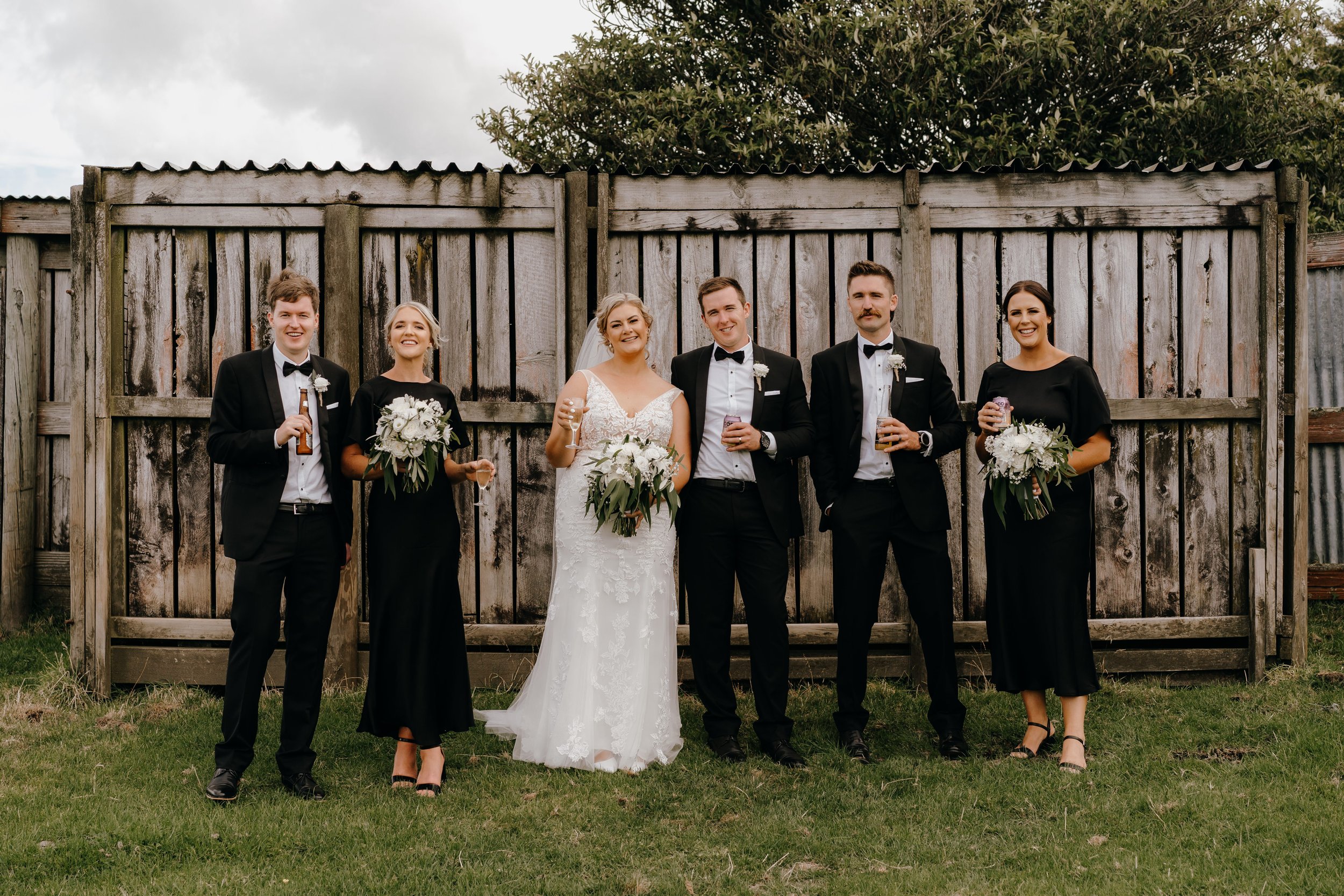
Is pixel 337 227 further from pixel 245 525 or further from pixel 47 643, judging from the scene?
pixel 47 643

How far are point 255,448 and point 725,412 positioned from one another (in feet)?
6.65

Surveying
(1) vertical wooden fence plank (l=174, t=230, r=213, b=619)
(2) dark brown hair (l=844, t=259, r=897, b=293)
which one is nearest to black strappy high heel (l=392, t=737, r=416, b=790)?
(1) vertical wooden fence plank (l=174, t=230, r=213, b=619)

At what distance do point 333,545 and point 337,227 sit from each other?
220 centimetres

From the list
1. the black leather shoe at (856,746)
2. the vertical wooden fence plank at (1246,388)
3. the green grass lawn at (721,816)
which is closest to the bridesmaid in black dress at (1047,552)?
the green grass lawn at (721,816)

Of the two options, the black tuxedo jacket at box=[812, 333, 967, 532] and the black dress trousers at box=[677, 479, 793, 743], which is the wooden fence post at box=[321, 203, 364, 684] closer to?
the black dress trousers at box=[677, 479, 793, 743]

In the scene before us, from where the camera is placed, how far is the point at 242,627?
3.96 meters

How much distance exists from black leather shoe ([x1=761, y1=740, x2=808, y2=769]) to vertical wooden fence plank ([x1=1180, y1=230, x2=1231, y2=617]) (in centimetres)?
284

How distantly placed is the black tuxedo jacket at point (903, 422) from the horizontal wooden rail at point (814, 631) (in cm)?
127

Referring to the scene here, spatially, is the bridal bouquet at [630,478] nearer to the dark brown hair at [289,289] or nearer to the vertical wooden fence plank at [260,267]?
the dark brown hair at [289,289]

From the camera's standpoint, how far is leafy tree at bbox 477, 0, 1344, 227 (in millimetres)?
9328

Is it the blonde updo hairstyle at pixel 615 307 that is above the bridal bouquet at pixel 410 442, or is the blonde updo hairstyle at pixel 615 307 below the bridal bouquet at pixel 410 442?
above

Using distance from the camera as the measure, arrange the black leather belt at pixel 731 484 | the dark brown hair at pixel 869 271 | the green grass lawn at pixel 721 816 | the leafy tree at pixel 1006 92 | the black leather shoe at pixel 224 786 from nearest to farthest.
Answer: the green grass lawn at pixel 721 816
the black leather shoe at pixel 224 786
the black leather belt at pixel 731 484
the dark brown hair at pixel 869 271
the leafy tree at pixel 1006 92

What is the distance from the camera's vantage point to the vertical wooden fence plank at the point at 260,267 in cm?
556

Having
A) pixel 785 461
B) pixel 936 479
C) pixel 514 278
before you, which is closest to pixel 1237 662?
pixel 936 479
